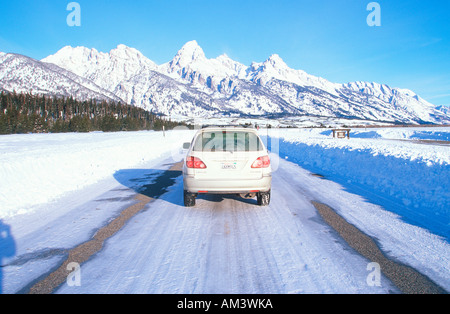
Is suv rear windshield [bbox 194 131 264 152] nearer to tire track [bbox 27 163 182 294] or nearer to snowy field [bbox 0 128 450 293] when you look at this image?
snowy field [bbox 0 128 450 293]

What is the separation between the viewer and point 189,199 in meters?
5.72

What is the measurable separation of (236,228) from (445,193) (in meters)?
5.02

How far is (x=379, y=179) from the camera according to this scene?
808 cm

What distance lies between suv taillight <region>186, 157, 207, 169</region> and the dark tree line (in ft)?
215

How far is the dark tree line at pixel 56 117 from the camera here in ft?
195

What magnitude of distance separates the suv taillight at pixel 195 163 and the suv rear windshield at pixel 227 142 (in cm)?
24

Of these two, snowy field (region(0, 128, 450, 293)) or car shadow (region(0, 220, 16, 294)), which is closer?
snowy field (region(0, 128, 450, 293))

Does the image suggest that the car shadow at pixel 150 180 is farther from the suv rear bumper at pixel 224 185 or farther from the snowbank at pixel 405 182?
the snowbank at pixel 405 182

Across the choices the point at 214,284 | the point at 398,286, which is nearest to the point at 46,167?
the point at 214,284

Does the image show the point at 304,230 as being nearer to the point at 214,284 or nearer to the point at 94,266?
the point at 214,284

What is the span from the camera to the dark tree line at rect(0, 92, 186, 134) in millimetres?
59375

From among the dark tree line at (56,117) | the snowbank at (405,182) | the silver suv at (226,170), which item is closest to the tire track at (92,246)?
the silver suv at (226,170)

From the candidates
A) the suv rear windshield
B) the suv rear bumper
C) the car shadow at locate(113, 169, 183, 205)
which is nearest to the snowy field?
the car shadow at locate(113, 169, 183, 205)

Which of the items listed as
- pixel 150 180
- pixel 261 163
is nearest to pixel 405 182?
pixel 261 163
